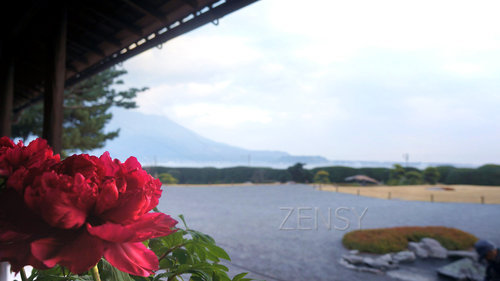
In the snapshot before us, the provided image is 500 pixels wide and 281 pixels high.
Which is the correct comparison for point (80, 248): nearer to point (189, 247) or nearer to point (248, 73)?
point (189, 247)

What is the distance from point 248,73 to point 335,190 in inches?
680

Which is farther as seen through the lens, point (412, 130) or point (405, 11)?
point (412, 130)

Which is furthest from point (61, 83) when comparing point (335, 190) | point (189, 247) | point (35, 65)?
point (335, 190)

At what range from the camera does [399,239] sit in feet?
14.4

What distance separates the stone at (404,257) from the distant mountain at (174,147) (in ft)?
9.77

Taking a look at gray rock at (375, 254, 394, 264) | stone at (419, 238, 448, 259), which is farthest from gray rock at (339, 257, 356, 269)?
stone at (419, 238, 448, 259)

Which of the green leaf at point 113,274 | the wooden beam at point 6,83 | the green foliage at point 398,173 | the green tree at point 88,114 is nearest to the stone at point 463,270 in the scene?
the green leaf at point 113,274

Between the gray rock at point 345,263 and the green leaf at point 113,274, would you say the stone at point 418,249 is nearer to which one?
the gray rock at point 345,263

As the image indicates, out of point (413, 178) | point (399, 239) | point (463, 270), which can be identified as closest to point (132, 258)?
point (463, 270)

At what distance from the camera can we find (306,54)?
20.6 m

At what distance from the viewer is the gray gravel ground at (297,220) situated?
3842 millimetres

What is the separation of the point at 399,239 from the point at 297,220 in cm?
248

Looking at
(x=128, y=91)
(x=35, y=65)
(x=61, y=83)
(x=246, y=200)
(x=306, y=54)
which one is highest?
(x=306, y=54)

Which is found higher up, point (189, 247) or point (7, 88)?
point (7, 88)
